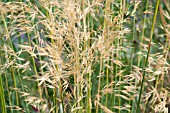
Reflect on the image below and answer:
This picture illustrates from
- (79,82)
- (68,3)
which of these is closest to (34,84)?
(79,82)

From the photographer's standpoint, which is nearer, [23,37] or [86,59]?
[86,59]

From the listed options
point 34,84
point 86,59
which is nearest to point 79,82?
point 86,59

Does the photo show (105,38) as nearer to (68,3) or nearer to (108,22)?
(108,22)

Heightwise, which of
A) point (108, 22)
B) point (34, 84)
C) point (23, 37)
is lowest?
point (34, 84)

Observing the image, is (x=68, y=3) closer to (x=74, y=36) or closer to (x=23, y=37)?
(x=74, y=36)

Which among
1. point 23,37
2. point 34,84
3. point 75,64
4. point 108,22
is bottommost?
point 34,84

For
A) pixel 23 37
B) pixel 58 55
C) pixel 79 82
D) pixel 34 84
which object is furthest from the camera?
pixel 23 37

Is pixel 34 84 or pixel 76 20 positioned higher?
pixel 76 20

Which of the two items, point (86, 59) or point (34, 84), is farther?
point (34, 84)

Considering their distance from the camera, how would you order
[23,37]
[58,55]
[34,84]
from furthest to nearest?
[23,37] → [34,84] → [58,55]
